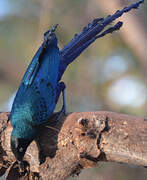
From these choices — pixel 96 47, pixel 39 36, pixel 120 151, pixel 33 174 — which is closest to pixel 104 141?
pixel 120 151

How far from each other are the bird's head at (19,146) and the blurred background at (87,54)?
288 cm

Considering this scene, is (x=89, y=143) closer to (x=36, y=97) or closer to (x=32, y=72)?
(x=36, y=97)

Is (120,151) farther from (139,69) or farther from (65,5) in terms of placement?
(139,69)

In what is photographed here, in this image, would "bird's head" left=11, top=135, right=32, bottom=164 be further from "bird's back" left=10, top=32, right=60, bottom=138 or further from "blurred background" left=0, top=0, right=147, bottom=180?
"blurred background" left=0, top=0, right=147, bottom=180

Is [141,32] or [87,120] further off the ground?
[141,32]

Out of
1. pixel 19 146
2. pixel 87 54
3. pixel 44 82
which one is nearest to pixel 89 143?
pixel 19 146

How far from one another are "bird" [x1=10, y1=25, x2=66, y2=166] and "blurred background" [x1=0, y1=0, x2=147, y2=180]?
90.0 inches

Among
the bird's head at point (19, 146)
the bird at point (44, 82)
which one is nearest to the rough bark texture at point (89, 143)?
the bird's head at point (19, 146)

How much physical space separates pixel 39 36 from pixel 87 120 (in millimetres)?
3749

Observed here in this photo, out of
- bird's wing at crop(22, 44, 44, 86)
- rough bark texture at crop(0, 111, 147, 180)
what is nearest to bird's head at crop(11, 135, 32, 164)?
rough bark texture at crop(0, 111, 147, 180)

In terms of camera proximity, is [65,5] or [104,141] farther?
[65,5]

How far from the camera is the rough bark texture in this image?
268cm

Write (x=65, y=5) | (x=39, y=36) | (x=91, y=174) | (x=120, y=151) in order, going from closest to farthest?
(x=120, y=151) → (x=91, y=174) → (x=39, y=36) → (x=65, y=5)

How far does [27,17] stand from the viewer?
748 cm
